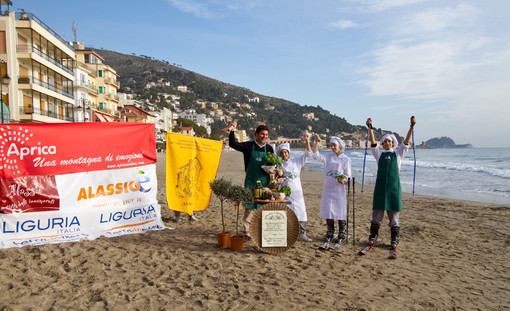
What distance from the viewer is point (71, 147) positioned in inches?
Result: 232

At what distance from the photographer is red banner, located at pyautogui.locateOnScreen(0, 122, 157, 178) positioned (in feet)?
17.8

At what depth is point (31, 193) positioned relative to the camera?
5516mm

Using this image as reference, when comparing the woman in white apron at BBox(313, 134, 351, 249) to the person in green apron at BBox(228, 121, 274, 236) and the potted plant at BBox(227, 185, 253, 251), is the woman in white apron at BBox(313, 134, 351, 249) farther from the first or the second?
the potted plant at BBox(227, 185, 253, 251)

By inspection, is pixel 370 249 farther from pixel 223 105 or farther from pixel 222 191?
pixel 223 105

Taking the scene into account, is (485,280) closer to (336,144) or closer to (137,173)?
(336,144)

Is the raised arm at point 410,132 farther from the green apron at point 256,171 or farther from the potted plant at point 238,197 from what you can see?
the potted plant at point 238,197

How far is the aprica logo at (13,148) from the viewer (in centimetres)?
532

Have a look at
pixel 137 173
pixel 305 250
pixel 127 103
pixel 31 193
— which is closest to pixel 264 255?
pixel 305 250

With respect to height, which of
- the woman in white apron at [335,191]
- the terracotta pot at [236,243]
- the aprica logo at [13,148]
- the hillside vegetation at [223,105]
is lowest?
the terracotta pot at [236,243]

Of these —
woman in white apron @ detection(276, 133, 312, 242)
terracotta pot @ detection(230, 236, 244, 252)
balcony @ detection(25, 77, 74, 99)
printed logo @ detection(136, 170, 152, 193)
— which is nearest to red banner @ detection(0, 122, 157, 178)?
printed logo @ detection(136, 170, 152, 193)

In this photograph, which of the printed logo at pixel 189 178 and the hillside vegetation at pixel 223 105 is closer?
the printed logo at pixel 189 178

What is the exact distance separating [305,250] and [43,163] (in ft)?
15.1

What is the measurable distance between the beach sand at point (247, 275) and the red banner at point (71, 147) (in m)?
1.31

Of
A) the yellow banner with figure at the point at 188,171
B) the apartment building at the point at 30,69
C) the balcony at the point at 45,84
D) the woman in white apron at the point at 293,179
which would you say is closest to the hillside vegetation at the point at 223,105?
the balcony at the point at 45,84
